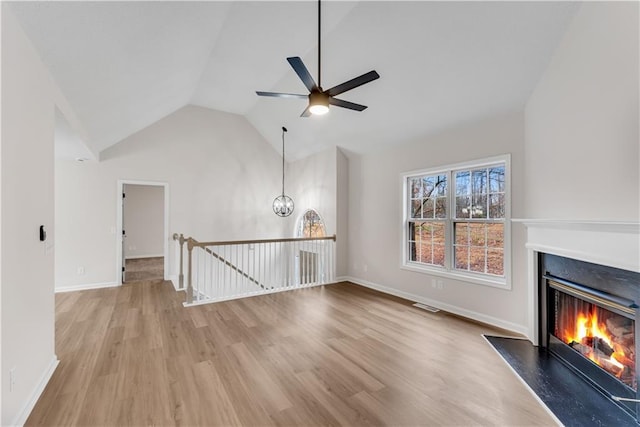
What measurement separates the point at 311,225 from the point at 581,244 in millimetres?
5056

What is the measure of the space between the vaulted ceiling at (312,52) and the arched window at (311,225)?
2333 millimetres

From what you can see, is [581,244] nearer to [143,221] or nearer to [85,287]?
[85,287]

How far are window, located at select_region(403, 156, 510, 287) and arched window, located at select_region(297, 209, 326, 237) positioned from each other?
2152 mm

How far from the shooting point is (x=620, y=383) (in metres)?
2.01

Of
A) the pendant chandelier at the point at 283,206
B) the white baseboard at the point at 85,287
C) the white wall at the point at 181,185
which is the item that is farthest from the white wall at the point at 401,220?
the white baseboard at the point at 85,287

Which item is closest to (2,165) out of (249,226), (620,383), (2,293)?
(2,293)

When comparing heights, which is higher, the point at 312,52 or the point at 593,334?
the point at 312,52

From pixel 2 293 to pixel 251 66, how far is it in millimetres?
4111

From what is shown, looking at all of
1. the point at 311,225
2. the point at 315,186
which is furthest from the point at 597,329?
the point at 311,225

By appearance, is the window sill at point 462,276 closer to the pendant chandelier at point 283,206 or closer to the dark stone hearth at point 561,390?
the dark stone hearth at point 561,390

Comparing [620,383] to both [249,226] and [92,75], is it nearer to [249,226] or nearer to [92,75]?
[92,75]

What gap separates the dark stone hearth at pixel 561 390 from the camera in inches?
75.0

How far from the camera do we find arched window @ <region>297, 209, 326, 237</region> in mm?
6377

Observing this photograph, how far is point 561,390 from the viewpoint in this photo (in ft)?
7.25
